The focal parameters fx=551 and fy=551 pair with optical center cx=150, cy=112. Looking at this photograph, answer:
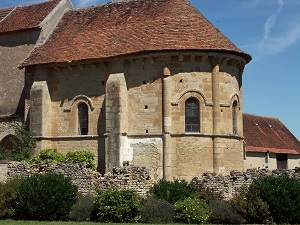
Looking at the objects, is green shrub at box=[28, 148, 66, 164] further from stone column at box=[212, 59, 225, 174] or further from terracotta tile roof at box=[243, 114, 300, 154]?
terracotta tile roof at box=[243, 114, 300, 154]

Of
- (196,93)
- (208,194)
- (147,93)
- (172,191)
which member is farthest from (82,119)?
(208,194)

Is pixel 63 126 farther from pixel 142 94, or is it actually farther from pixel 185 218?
pixel 185 218

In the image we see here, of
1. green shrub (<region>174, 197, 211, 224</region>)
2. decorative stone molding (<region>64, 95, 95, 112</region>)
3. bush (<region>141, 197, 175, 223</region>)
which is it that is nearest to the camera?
green shrub (<region>174, 197, 211, 224</region>)

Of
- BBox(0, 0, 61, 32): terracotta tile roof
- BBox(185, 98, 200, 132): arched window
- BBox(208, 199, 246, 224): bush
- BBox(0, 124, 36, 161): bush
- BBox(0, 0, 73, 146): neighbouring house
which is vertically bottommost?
BBox(208, 199, 246, 224): bush

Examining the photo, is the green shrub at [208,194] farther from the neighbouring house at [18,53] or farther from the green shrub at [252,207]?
the neighbouring house at [18,53]

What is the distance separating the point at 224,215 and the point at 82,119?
41.4 ft

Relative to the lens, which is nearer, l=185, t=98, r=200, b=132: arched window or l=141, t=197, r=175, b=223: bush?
l=141, t=197, r=175, b=223: bush

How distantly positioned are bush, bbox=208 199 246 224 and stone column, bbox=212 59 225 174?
7311 millimetres

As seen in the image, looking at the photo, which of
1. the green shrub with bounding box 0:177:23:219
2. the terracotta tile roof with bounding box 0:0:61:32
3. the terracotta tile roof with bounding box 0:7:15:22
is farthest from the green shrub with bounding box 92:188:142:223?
the terracotta tile roof with bounding box 0:7:15:22

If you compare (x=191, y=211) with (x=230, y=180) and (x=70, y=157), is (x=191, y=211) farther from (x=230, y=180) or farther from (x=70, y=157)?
(x=70, y=157)

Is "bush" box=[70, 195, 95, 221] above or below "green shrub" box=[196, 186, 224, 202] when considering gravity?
below

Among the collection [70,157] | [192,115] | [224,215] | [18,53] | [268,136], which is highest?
[18,53]

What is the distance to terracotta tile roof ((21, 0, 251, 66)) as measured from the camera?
28141 millimetres

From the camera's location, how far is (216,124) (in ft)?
91.6
